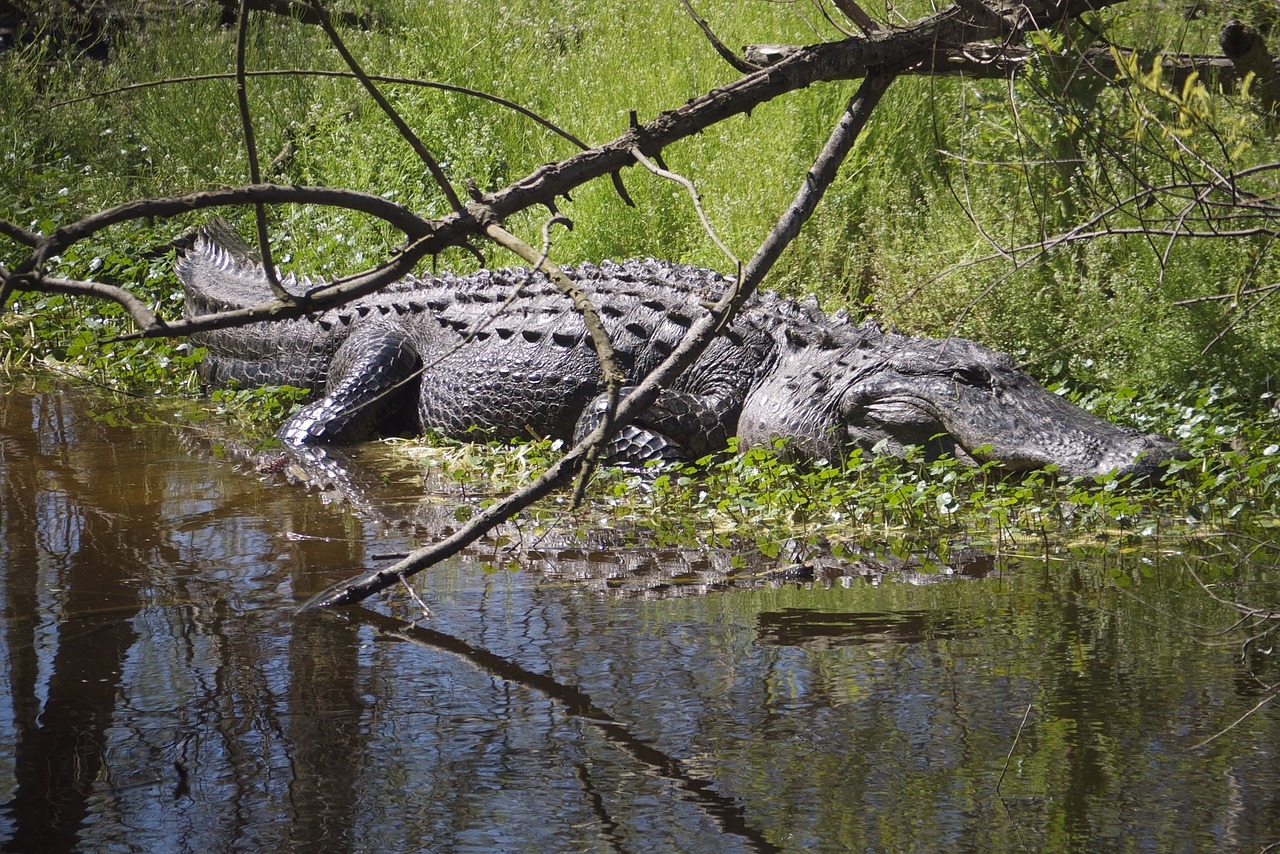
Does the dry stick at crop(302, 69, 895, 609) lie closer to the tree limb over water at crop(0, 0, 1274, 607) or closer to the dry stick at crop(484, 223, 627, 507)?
the tree limb over water at crop(0, 0, 1274, 607)

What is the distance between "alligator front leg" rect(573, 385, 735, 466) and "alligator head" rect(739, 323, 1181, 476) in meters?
0.13

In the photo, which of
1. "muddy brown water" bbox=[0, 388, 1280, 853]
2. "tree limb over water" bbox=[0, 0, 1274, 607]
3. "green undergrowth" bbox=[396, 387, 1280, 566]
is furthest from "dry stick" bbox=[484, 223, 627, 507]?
"green undergrowth" bbox=[396, 387, 1280, 566]

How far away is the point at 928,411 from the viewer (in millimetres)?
5039

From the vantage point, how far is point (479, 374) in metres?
6.00

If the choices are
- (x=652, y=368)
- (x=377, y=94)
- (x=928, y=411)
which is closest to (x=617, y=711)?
(x=377, y=94)

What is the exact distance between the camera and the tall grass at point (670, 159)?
5629mm

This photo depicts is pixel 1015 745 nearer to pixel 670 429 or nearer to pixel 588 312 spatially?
pixel 588 312

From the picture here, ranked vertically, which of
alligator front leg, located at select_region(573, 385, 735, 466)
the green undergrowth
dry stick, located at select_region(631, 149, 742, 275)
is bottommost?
the green undergrowth

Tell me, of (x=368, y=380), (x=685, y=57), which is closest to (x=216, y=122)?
(x=685, y=57)

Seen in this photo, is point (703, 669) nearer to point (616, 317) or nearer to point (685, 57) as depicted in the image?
point (616, 317)

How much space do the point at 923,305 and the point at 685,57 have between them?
3.16 meters

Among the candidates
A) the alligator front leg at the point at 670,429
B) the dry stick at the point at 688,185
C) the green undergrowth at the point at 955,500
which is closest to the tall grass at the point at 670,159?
the green undergrowth at the point at 955,500

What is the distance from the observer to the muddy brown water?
6.82ft

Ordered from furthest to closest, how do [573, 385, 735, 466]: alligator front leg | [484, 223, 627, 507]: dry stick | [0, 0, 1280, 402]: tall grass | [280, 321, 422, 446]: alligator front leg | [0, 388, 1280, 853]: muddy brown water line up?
[280, 321, 422, 446]: alligator front leg < [0, 0, 1280, 402]: tall grass < [573, 385, 735, 466]: alligator front leg < [0, 388, 1280, 853]: muddy brown water < [484, 223, 627, 507]: dry stick
